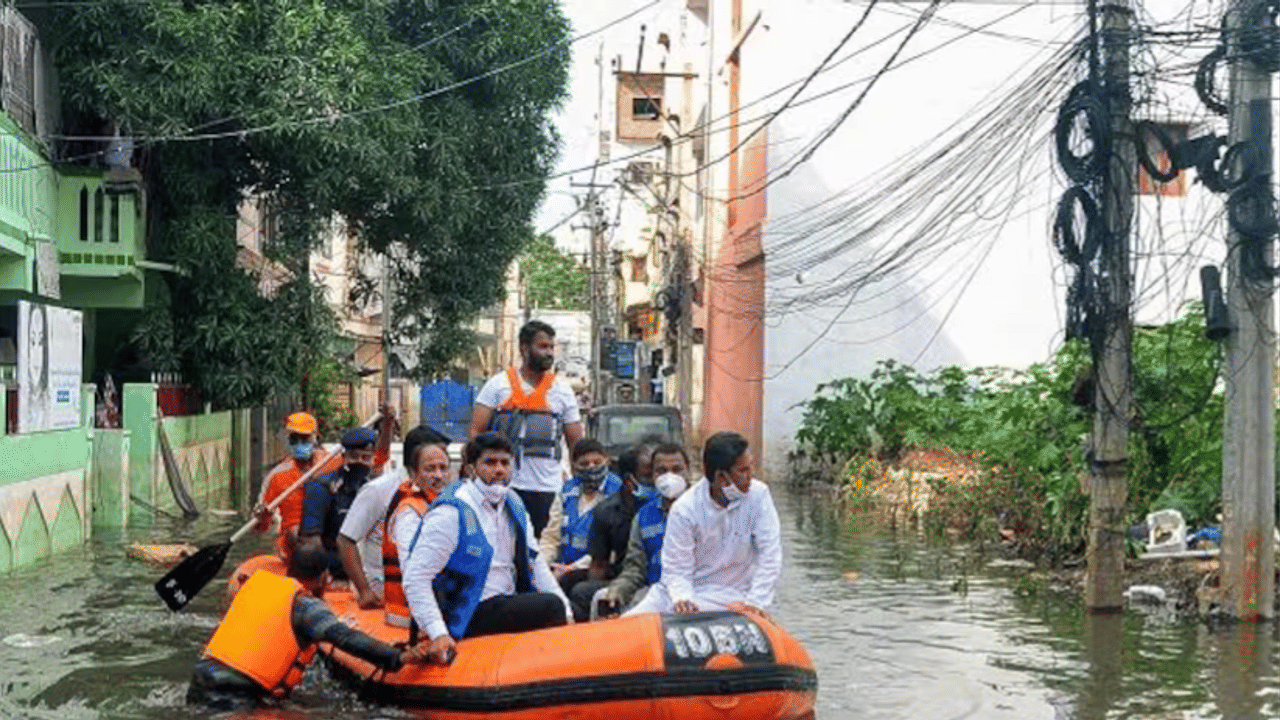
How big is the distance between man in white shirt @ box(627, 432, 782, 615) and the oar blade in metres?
3.63

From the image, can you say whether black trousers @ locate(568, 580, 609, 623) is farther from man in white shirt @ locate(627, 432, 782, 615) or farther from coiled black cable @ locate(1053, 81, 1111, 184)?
coiled black cable @ locate(1053, 81, 1111, 184)

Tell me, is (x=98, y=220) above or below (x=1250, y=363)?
above

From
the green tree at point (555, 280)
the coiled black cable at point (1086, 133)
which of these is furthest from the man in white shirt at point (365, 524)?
the green tree at point (555, 280)

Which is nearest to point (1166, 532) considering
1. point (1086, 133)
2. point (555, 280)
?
point (1086, 133)

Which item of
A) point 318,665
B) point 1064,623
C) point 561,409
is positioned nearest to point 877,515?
point 1064,623

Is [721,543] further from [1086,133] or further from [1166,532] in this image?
[1166,532]

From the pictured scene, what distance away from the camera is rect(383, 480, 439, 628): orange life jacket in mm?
8891

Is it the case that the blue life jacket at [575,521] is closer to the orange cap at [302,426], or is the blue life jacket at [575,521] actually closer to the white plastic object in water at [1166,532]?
the orange cap at [302,426]

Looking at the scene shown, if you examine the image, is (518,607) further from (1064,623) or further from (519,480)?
(1064,623)

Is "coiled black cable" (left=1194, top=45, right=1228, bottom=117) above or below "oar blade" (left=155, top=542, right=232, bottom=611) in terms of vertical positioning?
above

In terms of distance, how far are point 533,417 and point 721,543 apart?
2.54 metres

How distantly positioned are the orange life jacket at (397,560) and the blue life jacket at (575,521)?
1.59m

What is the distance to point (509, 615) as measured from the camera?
27.6 ft

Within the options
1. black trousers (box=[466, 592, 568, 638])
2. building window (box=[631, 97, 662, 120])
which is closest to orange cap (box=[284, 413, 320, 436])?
black trousers (box=[466, 592, 568, 638])
